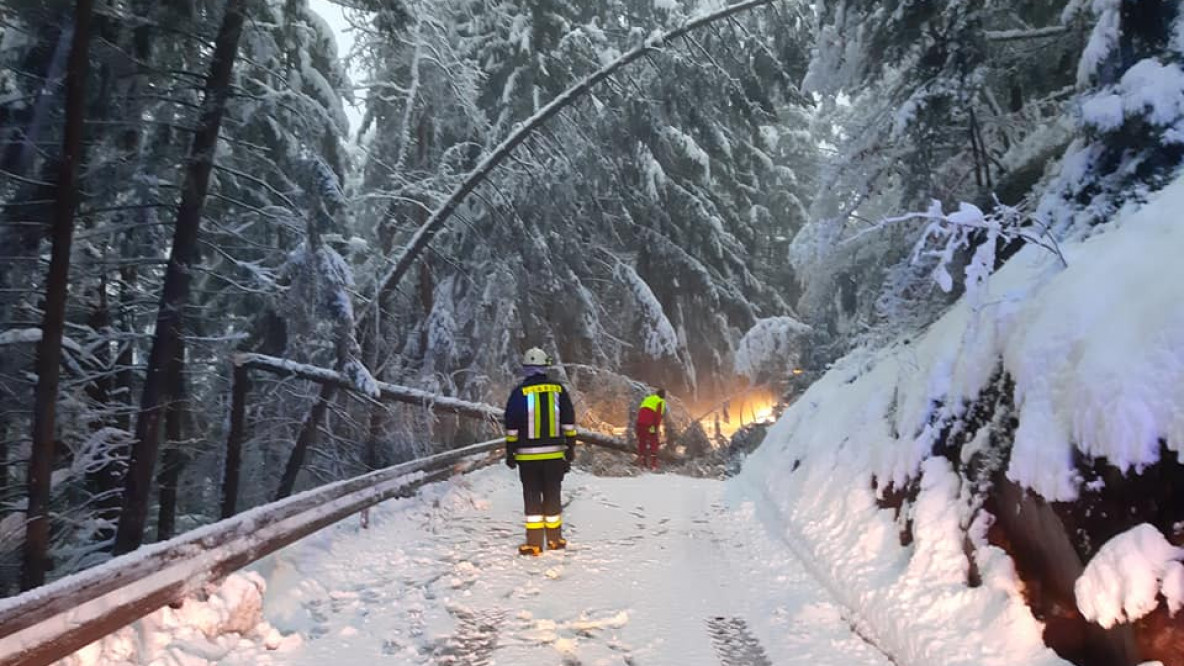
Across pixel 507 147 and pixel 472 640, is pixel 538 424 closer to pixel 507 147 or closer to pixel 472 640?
pixel 472 640

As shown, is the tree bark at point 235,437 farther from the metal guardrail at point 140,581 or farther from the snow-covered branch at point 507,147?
the metal guardrail at point 140,581

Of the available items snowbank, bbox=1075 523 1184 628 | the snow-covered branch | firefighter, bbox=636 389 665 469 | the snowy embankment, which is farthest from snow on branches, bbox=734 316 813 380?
snowbank, bbox=1075 523 1184 628

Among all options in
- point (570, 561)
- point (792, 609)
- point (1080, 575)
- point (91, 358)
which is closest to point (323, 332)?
point (91, 358)

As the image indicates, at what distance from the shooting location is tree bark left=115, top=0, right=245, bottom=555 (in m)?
7.41

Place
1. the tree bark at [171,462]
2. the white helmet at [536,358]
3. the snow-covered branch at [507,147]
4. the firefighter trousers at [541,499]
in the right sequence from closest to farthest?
the firefighter trousers at [541,499]
the white helmet at [536,358]
the tree bark at [171,462]
the snow-covered branch at [507,147]

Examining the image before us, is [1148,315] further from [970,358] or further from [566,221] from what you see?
[566,221]

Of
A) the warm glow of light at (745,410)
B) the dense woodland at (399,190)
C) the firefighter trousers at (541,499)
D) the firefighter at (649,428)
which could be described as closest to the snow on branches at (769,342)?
the dense woodland at (399,190)

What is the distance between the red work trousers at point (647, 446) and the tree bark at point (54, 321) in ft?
38.9

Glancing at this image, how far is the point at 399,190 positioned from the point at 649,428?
7.97m

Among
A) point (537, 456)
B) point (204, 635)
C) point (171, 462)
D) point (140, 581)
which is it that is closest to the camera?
point (140, 581)

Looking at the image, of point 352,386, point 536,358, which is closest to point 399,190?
point 352,386

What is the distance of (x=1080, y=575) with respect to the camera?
12.0ft

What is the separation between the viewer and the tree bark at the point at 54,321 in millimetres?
6258

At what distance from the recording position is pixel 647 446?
55.0 feet
